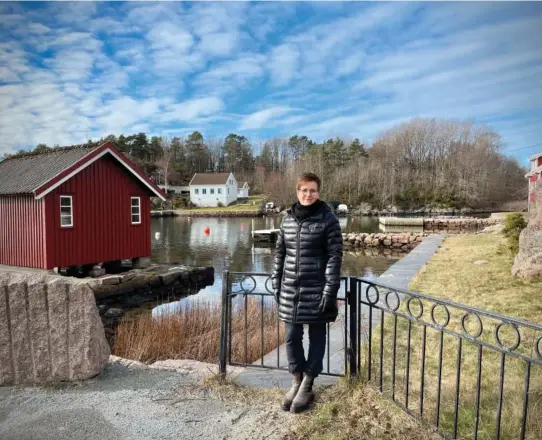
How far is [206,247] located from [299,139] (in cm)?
7185

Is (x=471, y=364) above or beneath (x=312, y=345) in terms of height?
beneath

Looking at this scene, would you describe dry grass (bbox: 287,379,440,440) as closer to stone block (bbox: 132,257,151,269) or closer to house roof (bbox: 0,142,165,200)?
house roof (bbox: 0,142,165,200)

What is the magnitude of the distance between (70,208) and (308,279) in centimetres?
1288

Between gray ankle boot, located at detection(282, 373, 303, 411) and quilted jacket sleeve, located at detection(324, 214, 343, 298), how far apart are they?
948 mm

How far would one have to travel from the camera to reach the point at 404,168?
7362cm

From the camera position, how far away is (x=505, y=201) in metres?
67.2

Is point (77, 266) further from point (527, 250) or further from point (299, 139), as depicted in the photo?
point (299, 139)

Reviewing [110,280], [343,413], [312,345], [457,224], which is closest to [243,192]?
[457,224]

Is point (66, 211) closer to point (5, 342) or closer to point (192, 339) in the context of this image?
point (192, 339)

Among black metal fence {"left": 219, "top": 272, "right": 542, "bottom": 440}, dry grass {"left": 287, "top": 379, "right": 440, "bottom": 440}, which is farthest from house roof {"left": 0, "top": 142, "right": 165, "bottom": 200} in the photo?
dry grass {"left": 287, "top": 379, "right": 440, "bottom": 440}

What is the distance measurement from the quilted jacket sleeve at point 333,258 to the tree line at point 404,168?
62065 mm

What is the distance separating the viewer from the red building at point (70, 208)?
44.6ft

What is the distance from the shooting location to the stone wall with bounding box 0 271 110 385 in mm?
4234

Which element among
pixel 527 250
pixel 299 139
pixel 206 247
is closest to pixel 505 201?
pixel 299 139
